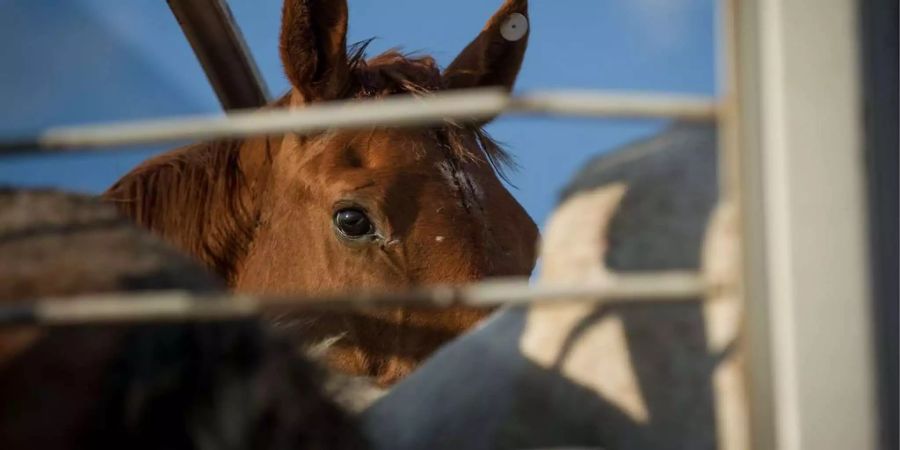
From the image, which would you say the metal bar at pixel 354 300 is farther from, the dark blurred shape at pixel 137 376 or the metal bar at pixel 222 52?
the metal bar at pixel 222 52

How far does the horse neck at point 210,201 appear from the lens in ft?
8.74

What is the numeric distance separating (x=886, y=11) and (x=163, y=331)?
61 centimetres

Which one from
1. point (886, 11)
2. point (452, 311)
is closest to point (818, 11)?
point (886, 11)

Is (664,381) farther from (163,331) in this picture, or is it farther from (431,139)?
(431,139)

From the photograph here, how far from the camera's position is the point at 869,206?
76 cm

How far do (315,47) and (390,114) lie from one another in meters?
1.83

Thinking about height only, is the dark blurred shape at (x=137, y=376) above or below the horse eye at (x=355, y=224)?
above

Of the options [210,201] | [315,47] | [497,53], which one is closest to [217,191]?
[210,201]

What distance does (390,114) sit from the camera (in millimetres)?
766

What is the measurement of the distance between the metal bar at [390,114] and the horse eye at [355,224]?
154 centimetres

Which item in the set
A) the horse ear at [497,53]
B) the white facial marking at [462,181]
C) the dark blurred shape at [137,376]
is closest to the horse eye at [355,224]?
the white facial marking at [462,181]

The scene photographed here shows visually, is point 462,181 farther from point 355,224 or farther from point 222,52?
point 222,52

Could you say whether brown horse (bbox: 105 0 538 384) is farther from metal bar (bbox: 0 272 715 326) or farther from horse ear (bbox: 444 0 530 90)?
metal bar (bbox: 0 272 715 326)

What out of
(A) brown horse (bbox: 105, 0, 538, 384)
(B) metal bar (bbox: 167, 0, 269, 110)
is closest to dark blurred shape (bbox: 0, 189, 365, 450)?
(A) brown horse (bbox: 105, 0, 538, 384)
